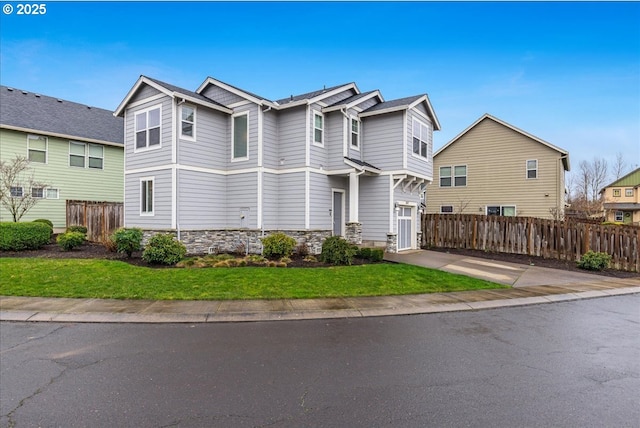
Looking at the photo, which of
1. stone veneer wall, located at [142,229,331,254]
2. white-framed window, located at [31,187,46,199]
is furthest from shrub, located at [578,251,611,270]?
white-framed window, located at [31,187,46,199]

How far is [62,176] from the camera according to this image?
2047 centimetres

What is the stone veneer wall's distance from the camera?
1437cm

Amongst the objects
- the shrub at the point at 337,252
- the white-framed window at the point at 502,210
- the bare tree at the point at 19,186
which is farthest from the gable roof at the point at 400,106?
the bare tree at the point at 19,186

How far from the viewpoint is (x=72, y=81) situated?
69.6ft

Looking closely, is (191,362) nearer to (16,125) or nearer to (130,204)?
(130,204)

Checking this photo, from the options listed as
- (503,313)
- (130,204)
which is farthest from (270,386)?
(130,204)

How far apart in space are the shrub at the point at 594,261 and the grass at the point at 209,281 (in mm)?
5966

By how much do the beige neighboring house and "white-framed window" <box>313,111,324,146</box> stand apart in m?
14.0

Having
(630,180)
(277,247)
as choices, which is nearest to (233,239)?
(277,247)

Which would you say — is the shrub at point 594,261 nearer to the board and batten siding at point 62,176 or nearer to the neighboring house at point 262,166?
the neighboring house at point 262,166

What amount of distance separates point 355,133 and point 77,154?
17188 mm

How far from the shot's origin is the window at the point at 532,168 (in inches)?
898

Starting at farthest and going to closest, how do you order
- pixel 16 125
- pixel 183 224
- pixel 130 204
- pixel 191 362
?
pixel 16 125 < pixel 130 204 < pixel 183 224 < pixel 191 362

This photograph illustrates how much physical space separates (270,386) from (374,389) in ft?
3.87
